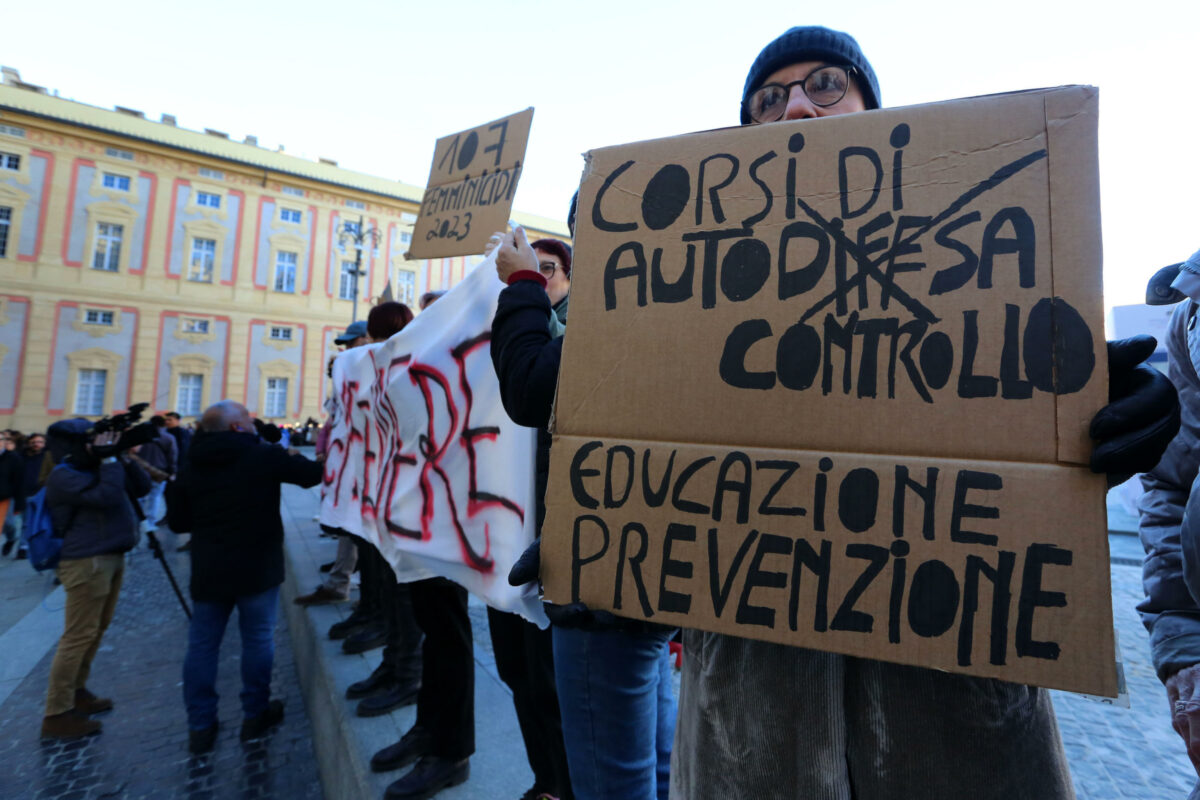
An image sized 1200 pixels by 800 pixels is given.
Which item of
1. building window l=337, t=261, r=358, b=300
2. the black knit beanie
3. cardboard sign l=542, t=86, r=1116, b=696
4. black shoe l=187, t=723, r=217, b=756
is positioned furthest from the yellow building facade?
cardboard sign l=542, t=86, r=1116, b=696

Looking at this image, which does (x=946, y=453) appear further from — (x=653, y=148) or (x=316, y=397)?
(x=316, y=397)

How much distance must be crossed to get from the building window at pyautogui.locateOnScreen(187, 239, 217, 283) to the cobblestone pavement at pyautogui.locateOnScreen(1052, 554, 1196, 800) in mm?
31871

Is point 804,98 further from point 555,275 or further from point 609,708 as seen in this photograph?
point 609,708

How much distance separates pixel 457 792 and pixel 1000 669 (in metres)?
2.05

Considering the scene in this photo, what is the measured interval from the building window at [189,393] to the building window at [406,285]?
9.63 metres

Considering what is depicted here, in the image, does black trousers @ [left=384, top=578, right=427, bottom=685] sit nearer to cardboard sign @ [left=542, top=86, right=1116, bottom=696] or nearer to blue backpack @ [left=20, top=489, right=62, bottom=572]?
cardboard sign @ [left=542, top=86, right=1116, bottom=696]

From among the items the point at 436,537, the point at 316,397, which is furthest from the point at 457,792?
the point at 316,397

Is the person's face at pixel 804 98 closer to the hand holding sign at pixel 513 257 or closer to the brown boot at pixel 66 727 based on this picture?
the hand holding sign at pixel 513 257

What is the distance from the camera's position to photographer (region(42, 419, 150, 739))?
11.2ft

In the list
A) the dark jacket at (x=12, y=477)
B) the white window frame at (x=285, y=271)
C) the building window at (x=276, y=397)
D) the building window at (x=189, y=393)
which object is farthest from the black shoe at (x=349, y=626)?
the white window frame at (x=285, y=271)

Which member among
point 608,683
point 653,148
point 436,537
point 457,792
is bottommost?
point 457,792

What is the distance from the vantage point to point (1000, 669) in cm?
72

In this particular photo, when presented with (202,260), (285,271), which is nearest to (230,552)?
(285,271)

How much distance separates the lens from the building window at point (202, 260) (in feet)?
86.4
